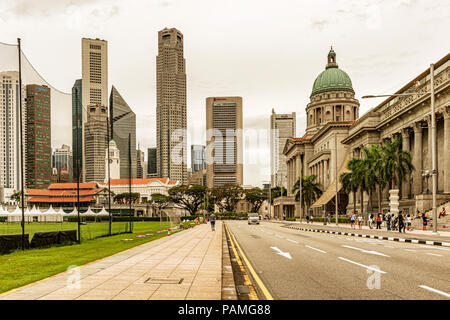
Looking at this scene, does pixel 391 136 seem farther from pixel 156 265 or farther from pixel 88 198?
pixel 88 198

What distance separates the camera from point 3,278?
10.8 meters

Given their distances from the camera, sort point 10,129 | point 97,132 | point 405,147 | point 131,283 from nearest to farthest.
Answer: point 131,283
point 10,129
point 97,132
point 405,147

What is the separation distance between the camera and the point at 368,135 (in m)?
70.1

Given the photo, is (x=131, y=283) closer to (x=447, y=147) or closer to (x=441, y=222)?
(x=441, y=222)

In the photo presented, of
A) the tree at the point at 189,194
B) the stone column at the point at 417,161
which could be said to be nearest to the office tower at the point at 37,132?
the stone column at the point at 417,161

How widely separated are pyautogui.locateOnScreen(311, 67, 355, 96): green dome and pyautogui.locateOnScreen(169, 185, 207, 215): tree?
50.0 metres

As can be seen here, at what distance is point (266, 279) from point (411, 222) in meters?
35.9

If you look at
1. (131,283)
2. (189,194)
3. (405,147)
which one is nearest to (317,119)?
(189,194)

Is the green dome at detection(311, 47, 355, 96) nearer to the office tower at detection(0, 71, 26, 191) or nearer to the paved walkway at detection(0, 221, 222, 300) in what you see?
the office tower at detection(0, 71, 26, 191)

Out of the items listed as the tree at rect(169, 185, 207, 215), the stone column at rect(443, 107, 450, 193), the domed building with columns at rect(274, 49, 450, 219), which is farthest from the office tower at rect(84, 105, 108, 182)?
the tree at rect(169, 185, 207, 215)

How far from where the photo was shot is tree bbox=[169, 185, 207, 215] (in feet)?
378

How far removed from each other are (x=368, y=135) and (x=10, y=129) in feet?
201

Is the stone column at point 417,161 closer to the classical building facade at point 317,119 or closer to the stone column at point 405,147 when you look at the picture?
the stone column at point 405,147

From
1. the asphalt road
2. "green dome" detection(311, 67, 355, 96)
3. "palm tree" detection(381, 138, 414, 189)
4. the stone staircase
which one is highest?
"green dome" detection(311, 67, 355, 96)
